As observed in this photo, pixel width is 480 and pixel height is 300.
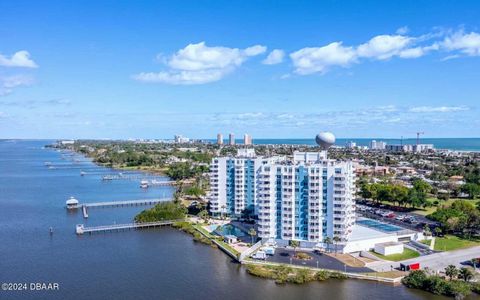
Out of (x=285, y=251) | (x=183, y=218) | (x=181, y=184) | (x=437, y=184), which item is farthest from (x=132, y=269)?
(x=437, y=184)

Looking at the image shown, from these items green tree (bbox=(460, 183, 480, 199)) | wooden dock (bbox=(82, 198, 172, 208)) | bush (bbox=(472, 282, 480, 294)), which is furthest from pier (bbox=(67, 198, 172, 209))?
green tree (bbox=(460, 183, 480, 199))

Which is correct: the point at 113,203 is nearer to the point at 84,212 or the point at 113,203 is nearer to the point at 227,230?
the point at 84,212

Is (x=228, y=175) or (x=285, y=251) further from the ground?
(x=228, y=175)

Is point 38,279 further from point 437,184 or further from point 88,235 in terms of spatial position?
point 437,184

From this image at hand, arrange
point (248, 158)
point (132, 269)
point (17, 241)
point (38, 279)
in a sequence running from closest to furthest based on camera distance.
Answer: point (38, 279)
point (132, 269)
point (17, 241)
point (248, 158)

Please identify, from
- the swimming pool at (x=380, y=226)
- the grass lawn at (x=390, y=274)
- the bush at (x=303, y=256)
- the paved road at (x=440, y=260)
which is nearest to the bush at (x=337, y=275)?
the grass lawn at (x=390, y=274)

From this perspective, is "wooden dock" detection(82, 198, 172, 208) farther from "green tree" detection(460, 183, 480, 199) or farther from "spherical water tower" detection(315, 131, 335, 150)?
"green tree" detection(460, 183, 480, 199)

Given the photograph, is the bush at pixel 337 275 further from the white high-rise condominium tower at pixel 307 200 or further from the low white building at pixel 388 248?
the low white building at pixel 388 248
